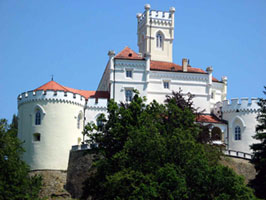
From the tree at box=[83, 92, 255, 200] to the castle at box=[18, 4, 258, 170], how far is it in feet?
33.8

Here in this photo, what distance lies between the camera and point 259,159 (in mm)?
54250

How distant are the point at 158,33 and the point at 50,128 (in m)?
23.9

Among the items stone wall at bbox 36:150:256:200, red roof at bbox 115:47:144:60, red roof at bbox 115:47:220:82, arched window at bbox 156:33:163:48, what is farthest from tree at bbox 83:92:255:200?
arched window at bbox 156:33:163:48

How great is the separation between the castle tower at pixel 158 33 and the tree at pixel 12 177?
1347 inches

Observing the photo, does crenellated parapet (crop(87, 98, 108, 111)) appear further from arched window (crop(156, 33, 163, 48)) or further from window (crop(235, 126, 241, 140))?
arched window (crop(156, 33, 163, 48))

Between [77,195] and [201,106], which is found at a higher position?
[201,106]

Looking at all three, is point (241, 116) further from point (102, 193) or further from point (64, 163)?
point (102, 193)

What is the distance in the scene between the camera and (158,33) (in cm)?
8381

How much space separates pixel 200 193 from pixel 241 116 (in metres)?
24.5

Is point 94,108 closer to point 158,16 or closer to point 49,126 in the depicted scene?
point 49,126

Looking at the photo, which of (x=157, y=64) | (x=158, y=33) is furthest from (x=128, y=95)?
(x=158, y=33)

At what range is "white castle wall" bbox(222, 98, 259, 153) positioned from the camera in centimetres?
7106

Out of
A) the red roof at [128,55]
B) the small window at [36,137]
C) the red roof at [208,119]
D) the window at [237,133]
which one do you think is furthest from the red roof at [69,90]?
the window at [237,133]

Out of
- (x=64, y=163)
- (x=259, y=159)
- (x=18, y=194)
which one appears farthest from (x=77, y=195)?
(x=259, y=159)
